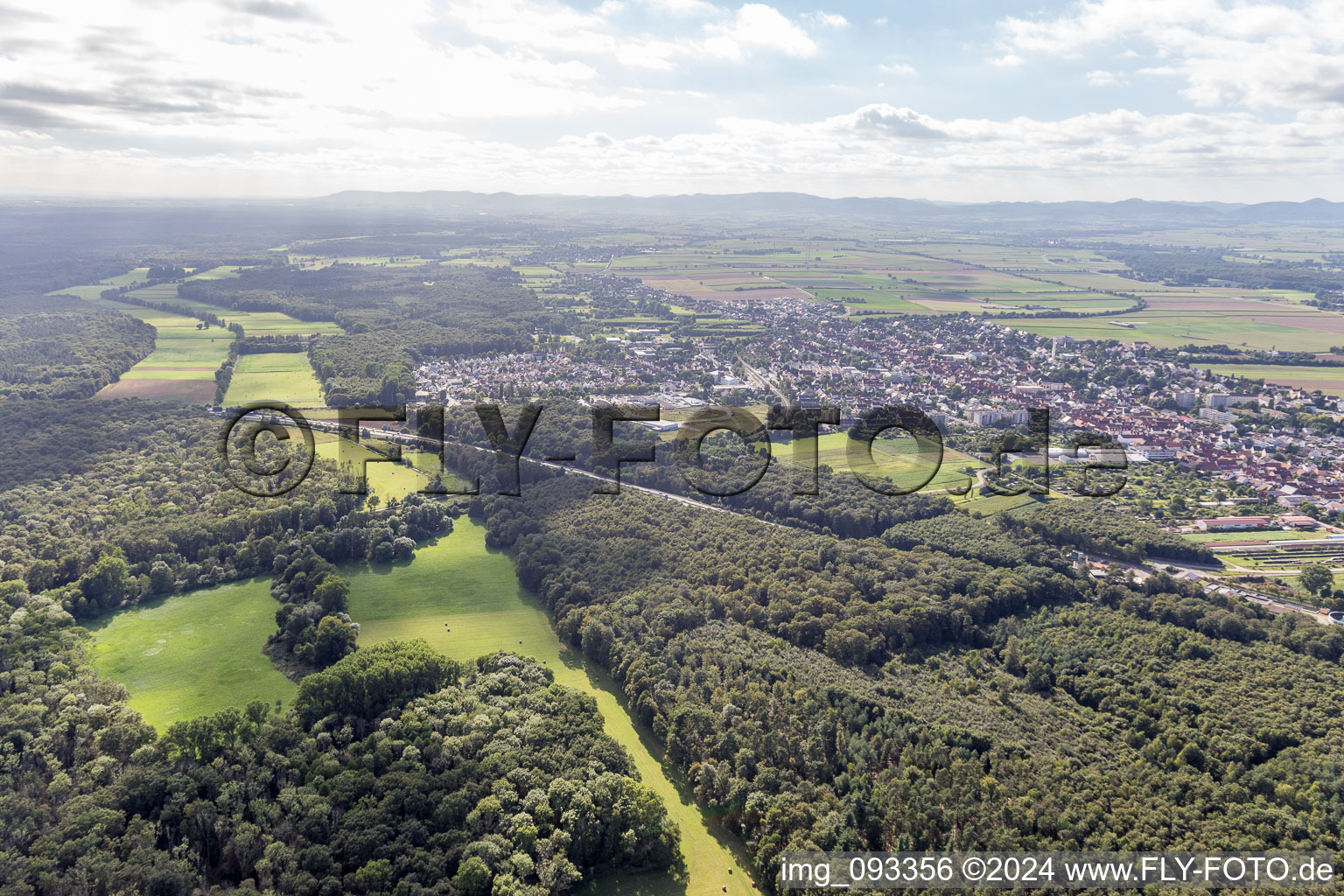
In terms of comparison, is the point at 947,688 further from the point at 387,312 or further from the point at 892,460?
the point at 387,312

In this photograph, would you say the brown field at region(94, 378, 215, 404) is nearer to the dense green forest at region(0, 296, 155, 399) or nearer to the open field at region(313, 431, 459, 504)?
the dense green forest at region(0, 296, 155, 399)

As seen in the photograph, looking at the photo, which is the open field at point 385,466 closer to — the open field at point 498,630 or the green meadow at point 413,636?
the open field at point 498,630

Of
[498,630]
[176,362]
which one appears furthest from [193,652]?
[176,362]

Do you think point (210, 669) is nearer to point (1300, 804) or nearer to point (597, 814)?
point (597, 814)

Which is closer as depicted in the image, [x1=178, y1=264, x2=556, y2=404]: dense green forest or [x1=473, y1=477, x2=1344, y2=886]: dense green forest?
[x1=473, y1=477, x2=1344, y2=886]: dense green forest

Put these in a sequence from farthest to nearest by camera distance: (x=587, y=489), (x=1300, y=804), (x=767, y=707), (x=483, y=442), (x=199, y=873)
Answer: (x=483, y=442), (x=587, y=489), (x=767, y=707), (x=1300, y=804), (x=199, y=873)

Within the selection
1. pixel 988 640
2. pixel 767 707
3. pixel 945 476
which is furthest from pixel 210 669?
pixel 945 476

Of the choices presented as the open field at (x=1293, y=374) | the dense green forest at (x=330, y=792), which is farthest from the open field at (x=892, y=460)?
the open field at (x=1293, y=374)

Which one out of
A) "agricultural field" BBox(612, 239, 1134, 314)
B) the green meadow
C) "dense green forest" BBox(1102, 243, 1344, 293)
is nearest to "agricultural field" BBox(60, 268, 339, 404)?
the green meadow
